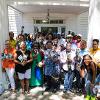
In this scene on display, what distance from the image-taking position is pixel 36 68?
26.7ft

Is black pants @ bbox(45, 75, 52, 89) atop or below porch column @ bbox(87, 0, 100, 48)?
below

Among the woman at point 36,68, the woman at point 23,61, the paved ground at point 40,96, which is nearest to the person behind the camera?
the paved ground at point 40,96

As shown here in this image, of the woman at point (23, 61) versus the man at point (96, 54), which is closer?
the man at point (96, 54)

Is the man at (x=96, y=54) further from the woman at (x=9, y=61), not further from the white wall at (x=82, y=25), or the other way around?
the white wall at (x=82, y=25)

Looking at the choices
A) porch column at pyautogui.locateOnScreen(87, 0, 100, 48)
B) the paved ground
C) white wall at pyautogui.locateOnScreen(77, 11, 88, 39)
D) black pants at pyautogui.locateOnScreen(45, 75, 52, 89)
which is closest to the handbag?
black pants at pyautogui.locateOnScreen(45, 75, 52, 89)

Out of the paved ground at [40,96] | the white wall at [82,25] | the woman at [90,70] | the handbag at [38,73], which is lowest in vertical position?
the paved ground at [40,96]

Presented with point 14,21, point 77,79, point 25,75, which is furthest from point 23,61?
point 14,21

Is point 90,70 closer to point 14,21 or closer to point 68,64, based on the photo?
point 68,64

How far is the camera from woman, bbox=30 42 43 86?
25.8 feet

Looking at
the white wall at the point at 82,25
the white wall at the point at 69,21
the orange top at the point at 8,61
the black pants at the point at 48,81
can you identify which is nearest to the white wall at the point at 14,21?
the white wall at the point at 69,21

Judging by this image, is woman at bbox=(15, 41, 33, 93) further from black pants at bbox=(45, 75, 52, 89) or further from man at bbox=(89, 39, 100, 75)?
man at bbox=(89, 39, 100, 75)

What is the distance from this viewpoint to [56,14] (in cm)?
1611

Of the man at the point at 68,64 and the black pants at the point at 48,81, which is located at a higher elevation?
the man at the point at 68,64

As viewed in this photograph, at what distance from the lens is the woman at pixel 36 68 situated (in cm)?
788
